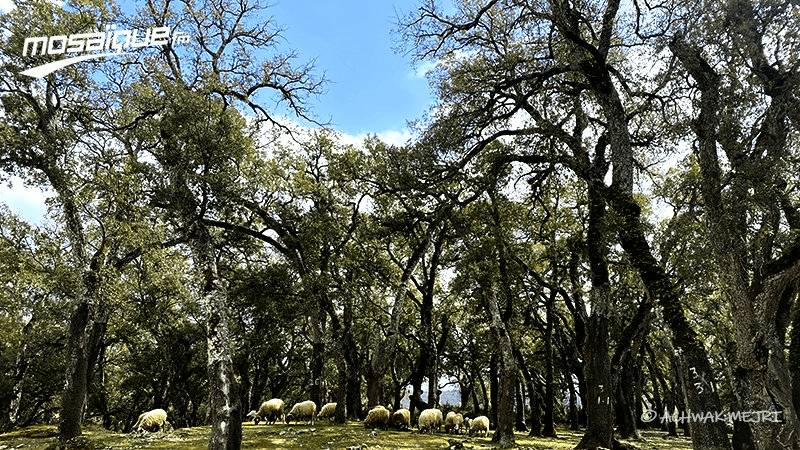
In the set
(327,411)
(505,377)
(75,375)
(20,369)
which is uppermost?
(75,375)

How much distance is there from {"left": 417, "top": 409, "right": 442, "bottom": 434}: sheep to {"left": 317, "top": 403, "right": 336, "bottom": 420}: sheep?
5234 mm

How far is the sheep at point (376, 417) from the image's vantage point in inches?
948

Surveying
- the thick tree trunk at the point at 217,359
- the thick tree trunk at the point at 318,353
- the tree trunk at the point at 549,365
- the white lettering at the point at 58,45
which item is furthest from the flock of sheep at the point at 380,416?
the white lettering at the point at 58,45

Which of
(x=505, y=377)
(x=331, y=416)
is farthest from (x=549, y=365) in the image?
(x=331, y=416)

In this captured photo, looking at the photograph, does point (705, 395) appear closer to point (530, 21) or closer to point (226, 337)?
point (530, 21)

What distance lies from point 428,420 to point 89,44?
24.2 meters

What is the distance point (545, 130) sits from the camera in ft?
52.5

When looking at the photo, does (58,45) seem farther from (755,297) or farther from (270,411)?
(755,297)

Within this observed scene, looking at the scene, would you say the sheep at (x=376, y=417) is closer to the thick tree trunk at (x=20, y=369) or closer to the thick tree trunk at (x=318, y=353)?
the thick tree trunk at (x=318, y=353)

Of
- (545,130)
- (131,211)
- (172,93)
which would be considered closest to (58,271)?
(131,211)

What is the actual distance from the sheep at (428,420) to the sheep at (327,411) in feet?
17.2

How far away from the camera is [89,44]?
1994 centimetres

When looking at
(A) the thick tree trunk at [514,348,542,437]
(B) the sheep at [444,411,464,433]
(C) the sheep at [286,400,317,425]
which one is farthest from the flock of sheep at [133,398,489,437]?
(A) the thick tree trunk at [514,348,542,437]

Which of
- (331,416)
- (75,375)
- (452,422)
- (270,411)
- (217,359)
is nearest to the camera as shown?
(217,359)
